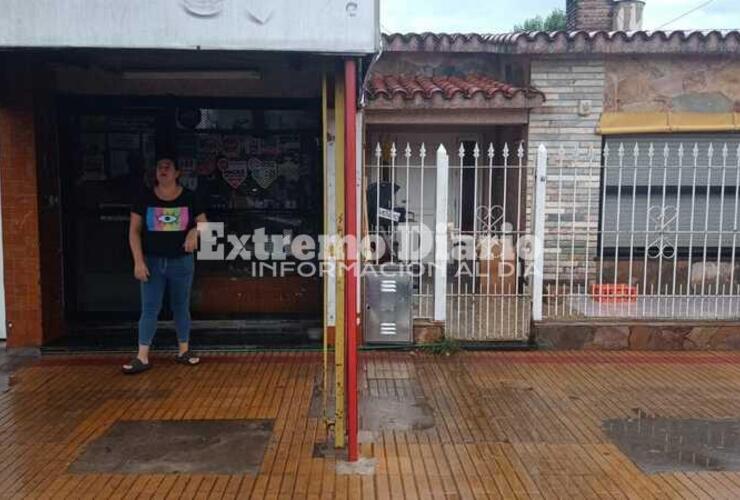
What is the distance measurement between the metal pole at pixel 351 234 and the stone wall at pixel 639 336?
3171 mm

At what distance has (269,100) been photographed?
277 inches

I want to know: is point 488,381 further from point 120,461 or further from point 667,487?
point 120,461

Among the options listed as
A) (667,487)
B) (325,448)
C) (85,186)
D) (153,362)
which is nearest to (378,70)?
(85,186)

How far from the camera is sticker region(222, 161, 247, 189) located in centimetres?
727

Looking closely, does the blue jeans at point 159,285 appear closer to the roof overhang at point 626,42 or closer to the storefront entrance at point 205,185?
the storefront entrance at point 205,185

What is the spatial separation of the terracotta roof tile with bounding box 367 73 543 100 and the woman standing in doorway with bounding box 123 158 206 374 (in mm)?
2786

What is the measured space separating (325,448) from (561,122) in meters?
5.94

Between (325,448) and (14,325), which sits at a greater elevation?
(14,325)

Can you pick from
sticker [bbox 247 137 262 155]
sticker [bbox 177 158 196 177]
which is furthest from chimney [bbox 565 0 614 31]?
sticker [bbox 177 158 196 177]

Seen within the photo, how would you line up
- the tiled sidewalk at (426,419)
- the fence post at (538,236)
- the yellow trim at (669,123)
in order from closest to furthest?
the tiled sidewalk at (426,419), the fence post at (538,236), the yellow trim at (669,123)

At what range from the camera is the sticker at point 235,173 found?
7.27 metres

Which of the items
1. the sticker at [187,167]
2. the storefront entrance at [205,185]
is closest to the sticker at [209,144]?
the storefront entrance at [205,185]

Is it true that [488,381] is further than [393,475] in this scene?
Yes

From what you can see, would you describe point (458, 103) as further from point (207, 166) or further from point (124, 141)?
point (124, 141)
